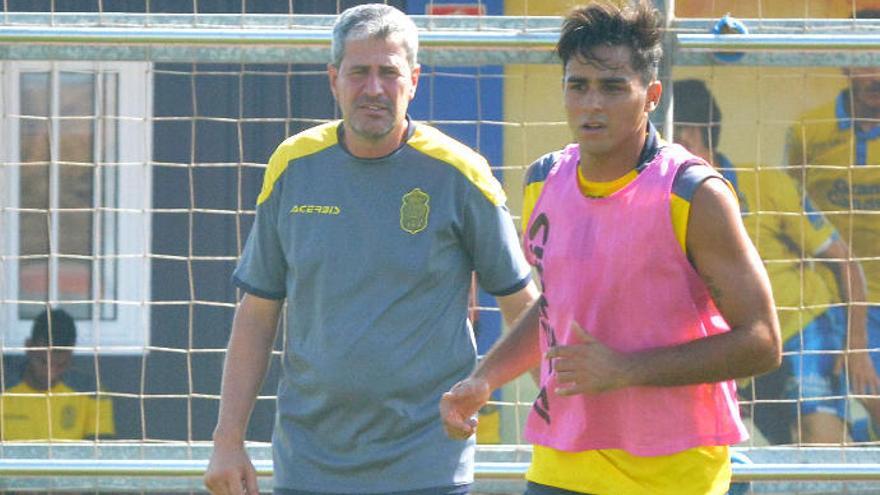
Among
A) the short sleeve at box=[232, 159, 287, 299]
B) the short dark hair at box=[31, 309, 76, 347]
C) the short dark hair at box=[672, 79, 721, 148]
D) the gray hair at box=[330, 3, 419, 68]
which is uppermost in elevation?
the short dark hair at box=[672, 79, 721, 148]

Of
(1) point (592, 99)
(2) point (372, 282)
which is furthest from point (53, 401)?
(1) point (592, 99)

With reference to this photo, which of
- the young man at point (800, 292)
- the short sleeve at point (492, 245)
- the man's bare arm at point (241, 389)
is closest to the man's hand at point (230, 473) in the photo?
the man's bare arm at point (241, 389)

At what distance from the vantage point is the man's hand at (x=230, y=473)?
372cm

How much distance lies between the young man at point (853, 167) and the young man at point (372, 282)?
2.05 meters

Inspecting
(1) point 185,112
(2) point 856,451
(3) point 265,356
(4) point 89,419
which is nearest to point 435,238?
(3) point 265,356

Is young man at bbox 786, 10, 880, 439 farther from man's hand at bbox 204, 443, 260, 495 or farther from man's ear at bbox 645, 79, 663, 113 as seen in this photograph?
man's hand at bbox 204, 443, 260, 495

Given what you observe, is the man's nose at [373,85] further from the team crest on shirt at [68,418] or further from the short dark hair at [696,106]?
the team crest on shirt at [68,418]

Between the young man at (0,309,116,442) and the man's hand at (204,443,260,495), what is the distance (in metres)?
2.28

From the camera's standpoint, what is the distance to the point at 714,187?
10.2ft

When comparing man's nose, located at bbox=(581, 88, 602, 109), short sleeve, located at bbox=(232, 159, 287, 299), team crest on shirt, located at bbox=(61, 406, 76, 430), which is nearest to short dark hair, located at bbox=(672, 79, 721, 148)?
short sleeve, located at bbox=(232, 159, 287, 299)

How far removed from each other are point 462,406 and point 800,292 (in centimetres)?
225

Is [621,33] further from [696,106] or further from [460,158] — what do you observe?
[696,106]

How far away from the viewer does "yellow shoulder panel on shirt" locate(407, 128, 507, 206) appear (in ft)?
12.5

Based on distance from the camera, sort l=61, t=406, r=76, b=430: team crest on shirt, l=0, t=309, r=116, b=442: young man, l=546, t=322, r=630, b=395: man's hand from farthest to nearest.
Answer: l=61, t=406, r=76, b=430: team crest on shirt, l=0, t=309, r=116, b=442: young man, l=546, t=322, r=630, b=395: man's hand
